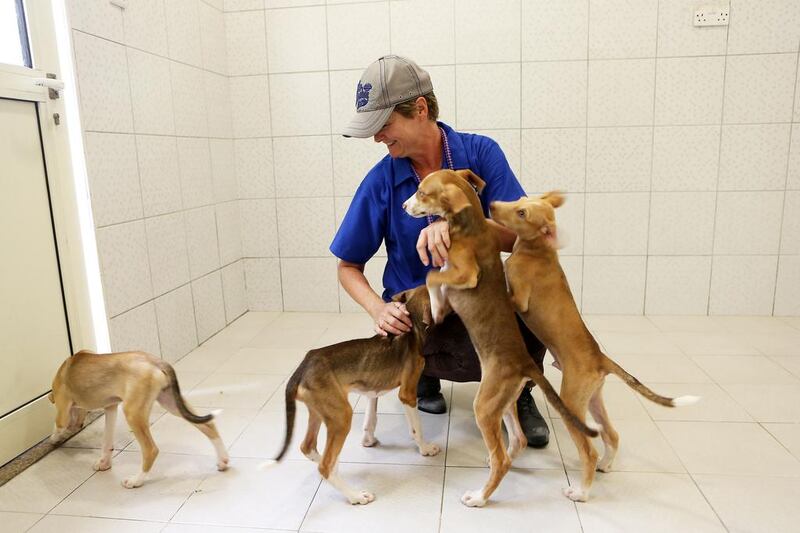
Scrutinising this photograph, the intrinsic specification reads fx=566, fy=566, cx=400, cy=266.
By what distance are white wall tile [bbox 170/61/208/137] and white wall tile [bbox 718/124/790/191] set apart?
297cm

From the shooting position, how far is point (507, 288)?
1743 mm

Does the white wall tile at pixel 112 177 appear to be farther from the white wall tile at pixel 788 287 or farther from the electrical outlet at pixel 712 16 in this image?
the white wall tile at pixel 788 287

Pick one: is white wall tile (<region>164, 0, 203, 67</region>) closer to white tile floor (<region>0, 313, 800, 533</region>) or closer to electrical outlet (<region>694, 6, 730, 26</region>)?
white tile floor (<region>0, 313, 800, 533</region>)

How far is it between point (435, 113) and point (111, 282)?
5.02 feet

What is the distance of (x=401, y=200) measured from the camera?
6.66 feet

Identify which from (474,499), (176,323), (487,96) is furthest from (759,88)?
(176,323)

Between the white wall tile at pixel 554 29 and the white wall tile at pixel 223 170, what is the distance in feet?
6.10

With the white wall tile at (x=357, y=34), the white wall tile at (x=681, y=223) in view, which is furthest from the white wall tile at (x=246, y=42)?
the white wall tile at (x=681, y=223)

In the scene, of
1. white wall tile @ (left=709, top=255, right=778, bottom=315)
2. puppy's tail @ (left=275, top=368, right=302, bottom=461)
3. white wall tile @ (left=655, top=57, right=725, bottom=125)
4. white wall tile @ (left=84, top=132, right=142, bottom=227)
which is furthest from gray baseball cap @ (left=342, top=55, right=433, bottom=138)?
white wall tile @ (left=709, top=255, right=778, bottom=315)

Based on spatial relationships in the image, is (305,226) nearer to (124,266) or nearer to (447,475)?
(124,266)

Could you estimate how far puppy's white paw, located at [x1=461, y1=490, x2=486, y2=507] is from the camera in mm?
1667

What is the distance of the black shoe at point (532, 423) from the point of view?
6.55 ft

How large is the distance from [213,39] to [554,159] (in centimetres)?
213

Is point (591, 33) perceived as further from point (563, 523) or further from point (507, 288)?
point (563, 523)
